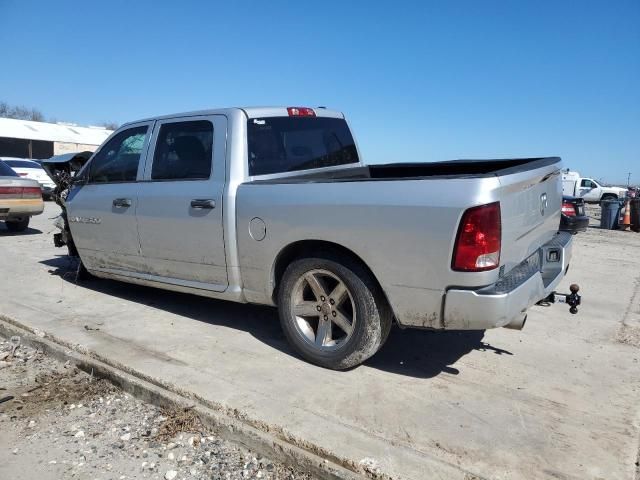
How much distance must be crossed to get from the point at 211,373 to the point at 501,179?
2.35 m

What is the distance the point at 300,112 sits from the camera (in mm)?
4934

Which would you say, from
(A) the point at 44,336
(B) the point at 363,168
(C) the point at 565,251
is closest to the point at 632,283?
(C) the point at 565,251

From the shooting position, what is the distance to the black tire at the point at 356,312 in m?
3.54

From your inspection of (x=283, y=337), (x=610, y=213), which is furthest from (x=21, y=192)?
(x=610, y=213)

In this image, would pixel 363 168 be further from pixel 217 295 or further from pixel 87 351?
pixel 87 351

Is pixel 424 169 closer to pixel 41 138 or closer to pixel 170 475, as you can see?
pixel 170 475

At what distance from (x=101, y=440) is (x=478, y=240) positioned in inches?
97.9

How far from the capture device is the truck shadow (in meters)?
4.02

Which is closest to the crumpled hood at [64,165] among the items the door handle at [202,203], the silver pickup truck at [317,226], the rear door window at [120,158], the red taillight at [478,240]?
the silver pickup truck at [317,226]

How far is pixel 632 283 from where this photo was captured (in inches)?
283

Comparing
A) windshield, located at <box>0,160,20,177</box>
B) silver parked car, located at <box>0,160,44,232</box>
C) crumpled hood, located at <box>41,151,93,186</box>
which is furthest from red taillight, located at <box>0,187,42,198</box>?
crumpled hood, located at <box>41,151,93,186</box>

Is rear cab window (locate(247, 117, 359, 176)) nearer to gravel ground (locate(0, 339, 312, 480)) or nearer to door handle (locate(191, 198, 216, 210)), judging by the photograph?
door handle (locate(191, 198, 216, 210))

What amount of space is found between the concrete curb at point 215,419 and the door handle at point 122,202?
134 centimetres

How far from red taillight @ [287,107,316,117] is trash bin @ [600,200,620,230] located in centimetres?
1564
